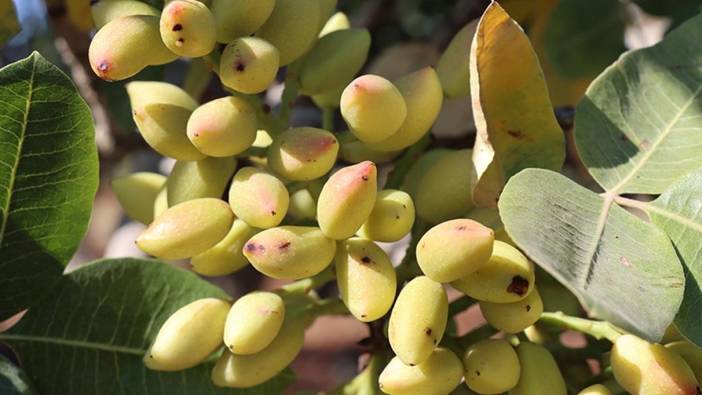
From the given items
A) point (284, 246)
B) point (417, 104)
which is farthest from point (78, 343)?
point (417, 104)

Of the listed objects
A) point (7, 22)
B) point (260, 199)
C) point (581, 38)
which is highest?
point (7, 22)

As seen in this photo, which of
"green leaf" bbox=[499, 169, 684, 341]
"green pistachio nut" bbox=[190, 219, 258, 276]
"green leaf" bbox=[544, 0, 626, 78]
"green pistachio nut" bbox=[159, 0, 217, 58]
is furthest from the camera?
"green leaf" bbox=[544, 0, 626, 78]

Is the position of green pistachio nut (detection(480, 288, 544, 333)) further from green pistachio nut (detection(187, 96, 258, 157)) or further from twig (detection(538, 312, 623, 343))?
green pistachio nut (detection(187, 96, 258, 157))

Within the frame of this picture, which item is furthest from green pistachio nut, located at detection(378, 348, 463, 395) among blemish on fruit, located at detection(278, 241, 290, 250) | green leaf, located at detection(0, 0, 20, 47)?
green leaf, located at detection(0, 0, 20, 47)

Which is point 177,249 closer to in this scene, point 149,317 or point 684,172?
point 149,317

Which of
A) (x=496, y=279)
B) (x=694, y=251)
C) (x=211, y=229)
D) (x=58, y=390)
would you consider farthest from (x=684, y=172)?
(x=58, y=390)

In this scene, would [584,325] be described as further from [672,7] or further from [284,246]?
[672,7]

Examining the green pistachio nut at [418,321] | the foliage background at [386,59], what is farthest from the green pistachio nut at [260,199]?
the foliage background at [386,59]

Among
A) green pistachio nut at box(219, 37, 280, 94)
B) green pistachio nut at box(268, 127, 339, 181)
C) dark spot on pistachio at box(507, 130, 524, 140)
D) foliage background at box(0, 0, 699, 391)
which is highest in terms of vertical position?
green pistachio nut at box(219, 37, 280, 94)
